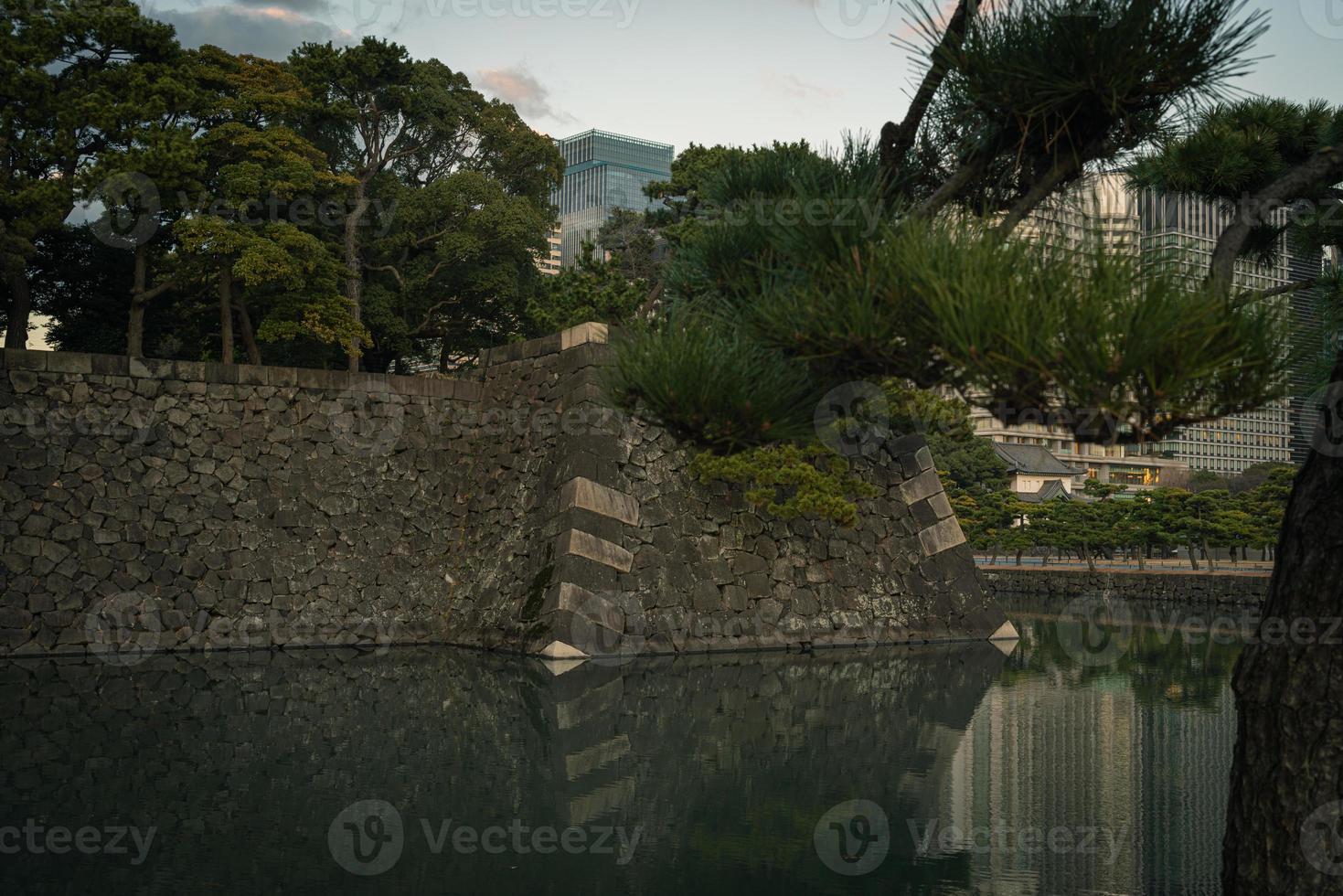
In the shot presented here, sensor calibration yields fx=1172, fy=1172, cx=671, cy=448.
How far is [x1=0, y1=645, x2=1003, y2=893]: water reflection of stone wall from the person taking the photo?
5.26 metres

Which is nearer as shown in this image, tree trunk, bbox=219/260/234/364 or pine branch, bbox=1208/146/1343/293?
pine branch, bbox=1208/146/1343/293

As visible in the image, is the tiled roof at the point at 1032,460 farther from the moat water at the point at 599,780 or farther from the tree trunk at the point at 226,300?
the moat water at the point at 599,780

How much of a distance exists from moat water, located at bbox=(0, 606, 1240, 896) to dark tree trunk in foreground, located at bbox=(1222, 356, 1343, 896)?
4.96 feet

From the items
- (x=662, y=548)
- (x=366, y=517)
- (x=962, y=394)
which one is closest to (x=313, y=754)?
(x=962, y=394)

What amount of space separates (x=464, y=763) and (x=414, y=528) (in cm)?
817

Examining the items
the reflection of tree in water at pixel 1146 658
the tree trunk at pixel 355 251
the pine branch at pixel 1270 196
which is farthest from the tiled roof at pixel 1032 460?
the pine branch at pixel 1270 196

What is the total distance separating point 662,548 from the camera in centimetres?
1395

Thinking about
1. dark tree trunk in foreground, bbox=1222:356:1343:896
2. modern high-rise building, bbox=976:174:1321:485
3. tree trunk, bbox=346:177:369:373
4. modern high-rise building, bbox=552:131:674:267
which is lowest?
dark tree trunk in foreground, bbox=1222:356:1343:896

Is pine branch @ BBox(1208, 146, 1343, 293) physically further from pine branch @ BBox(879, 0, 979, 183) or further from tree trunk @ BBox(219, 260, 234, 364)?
tree trunk @ BBox(219, 260, 234, 364)

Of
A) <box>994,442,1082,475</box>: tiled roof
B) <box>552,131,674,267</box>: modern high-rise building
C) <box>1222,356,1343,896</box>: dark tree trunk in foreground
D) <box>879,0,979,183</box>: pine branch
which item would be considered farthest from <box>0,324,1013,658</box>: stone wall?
<box>552,131,674,267</box>: modern high-rise building

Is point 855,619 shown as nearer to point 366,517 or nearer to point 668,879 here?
point 366,517

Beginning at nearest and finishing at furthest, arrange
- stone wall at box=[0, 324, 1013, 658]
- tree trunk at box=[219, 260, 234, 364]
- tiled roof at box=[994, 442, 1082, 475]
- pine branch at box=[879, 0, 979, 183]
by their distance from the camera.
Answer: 1. pine branch at box=[879, 0, 979, 183]
2. stone wall at box=[0, 324, 1013, 658]
3. tree trunk at box=[219, 260, 234, 364]
4. tiled roof at box=[994, 442, 1082, 475]

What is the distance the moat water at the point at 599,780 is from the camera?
5.25 meters

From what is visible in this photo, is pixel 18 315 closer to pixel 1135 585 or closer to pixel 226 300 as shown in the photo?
A: pixel 226 300
